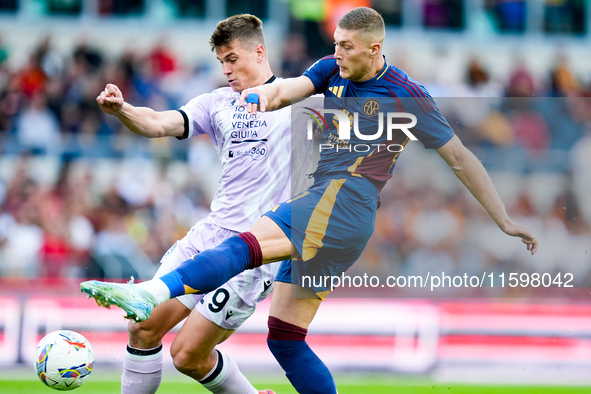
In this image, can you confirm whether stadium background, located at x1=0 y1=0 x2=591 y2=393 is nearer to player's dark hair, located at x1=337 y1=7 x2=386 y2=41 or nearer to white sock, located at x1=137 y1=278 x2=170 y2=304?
player's dark hair, located at x1=337 y1=7 x2=386 y2=41

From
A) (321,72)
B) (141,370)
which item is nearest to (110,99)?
(321,72)

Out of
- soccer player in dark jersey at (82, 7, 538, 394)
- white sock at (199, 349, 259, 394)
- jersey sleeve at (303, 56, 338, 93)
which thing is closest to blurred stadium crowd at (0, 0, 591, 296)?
soccer player in dark jersey at (82, 7, 538, 394)

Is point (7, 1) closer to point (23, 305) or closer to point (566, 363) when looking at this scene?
point (23, 305)

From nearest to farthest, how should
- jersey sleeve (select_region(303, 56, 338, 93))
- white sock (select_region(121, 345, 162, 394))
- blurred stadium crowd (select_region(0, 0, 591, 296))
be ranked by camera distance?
1. jersey sleeve (select_region(303, 56, 338, 93))
2. white sock (select_region(121, 345, 162, 394))
3. blurred stadium crowd (select_region(0, 0, 591, 296))

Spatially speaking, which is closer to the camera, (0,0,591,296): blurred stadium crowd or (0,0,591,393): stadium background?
(0,0,591,296): blurred stadium crowd

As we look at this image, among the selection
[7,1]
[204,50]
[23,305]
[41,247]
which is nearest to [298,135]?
[23,305]

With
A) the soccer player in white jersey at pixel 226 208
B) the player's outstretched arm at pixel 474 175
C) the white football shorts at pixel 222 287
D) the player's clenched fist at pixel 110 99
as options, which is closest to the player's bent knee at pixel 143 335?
Answer: the soccer player in white jersey at pixel 226 208

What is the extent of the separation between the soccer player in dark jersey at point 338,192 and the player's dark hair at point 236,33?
2.07 ft

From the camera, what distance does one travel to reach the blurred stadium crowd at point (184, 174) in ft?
24.3

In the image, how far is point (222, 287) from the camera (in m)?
5.40

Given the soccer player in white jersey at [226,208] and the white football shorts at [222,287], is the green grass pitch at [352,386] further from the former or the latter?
the white football shorts at [222,287]

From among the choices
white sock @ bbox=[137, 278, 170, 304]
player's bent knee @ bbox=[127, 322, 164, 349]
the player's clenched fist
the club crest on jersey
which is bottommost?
player's bent knee @ bbox=[127, 322, 164, 349]

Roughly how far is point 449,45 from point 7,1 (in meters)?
7.67

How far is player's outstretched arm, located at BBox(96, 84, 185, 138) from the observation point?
4.86 meters
